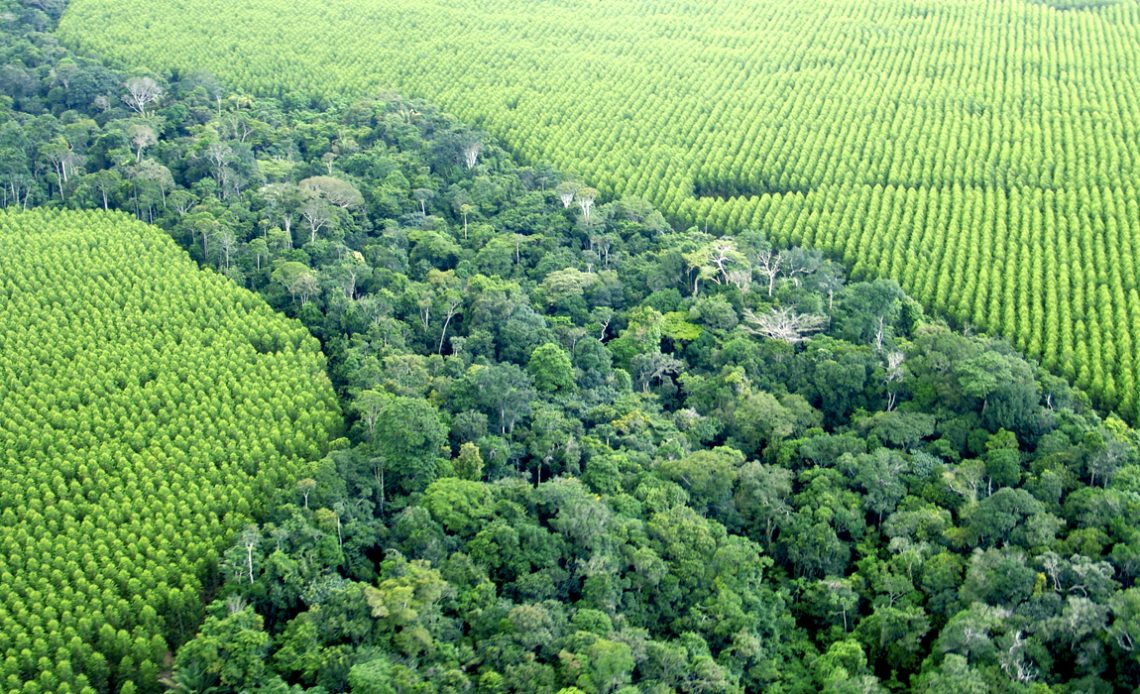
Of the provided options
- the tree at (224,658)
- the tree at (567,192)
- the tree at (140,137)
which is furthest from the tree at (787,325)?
the tree at (140,137)

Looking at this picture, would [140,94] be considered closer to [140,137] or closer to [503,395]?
[140,137]

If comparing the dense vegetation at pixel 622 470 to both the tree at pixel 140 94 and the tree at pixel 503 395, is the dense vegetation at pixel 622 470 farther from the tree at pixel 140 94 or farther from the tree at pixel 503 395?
the tree at pixel 140 94

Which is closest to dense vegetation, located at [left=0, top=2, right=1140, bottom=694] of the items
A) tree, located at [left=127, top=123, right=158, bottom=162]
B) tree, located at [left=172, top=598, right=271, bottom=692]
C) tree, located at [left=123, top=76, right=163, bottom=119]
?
tree, located at [left=172, top=598, right=271, bottom=692]

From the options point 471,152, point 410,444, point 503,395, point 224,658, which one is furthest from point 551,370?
point 471,152

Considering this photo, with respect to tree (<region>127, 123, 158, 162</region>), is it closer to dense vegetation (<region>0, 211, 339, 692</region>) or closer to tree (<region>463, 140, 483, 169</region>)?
dense vegetation (<region>0, 211, 339, 692</region>)

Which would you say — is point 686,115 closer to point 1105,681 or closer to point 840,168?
point 840,168

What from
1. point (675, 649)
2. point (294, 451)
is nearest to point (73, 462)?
point (294, 451)
